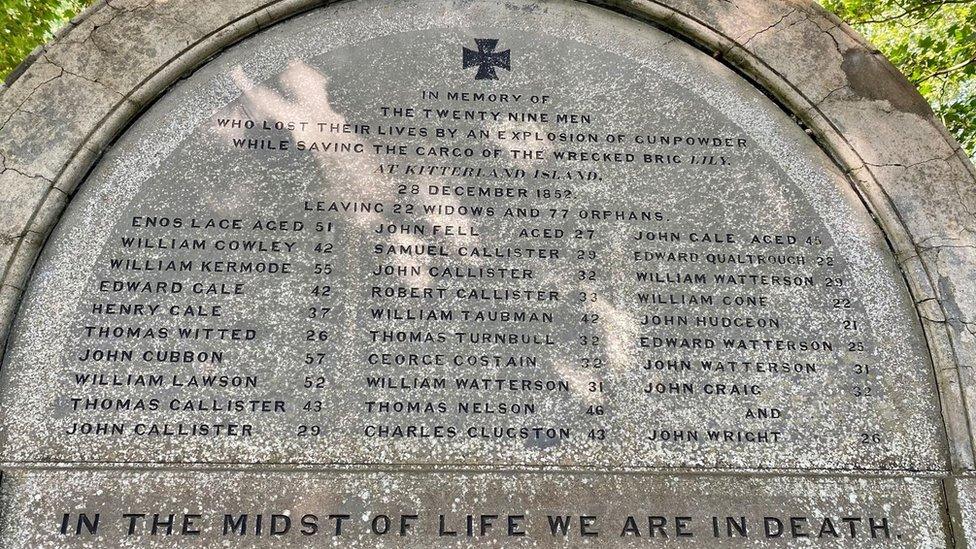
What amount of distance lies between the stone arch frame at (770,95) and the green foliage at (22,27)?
174 inches

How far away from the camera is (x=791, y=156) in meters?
4.30

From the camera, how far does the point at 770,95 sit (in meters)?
4.46

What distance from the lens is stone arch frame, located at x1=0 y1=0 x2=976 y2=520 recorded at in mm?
3838

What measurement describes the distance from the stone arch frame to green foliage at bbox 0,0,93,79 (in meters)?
4.42

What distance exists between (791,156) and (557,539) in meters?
2.52

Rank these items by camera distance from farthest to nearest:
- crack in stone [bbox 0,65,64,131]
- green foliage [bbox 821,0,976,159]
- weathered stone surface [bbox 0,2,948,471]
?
1. green foliage [bbox 821,0,976,159]
2. crack in stone [bbox 0,65,64,131]
3. weathered stone surface [bbox 0,2,948,471]

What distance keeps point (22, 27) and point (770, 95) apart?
7.57 metres

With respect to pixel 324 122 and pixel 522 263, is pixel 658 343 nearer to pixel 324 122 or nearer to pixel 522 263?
pixel 522 263

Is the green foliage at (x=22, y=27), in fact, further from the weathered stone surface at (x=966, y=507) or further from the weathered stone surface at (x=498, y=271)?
the weathered stone surface at (x=966, y=507)

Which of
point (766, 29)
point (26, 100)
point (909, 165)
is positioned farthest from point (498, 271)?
point (26, 100)

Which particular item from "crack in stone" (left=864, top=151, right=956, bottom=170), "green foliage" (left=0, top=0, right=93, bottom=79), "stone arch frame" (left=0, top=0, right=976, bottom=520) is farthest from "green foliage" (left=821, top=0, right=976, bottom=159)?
"green foliage" (left=0, top=0, right=93, bottom=79)

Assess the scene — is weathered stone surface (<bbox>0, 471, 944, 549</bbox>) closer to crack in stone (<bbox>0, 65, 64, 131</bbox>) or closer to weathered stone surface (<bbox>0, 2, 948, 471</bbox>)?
weathered stone surface (<bbox>0, 2, 948, 471</bbox>)

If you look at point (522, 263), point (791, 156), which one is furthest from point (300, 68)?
point (791, 156)

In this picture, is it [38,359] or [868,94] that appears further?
[868,94]
